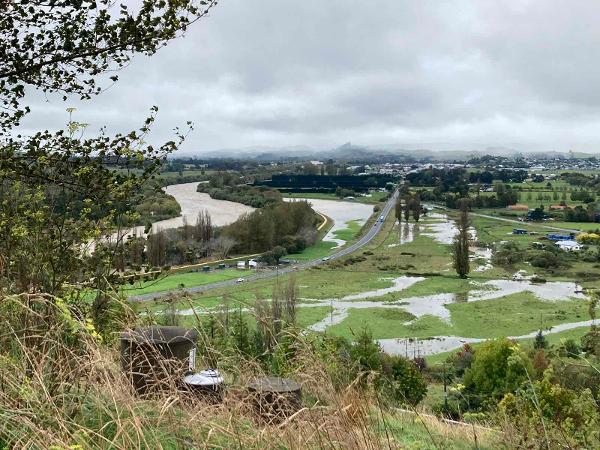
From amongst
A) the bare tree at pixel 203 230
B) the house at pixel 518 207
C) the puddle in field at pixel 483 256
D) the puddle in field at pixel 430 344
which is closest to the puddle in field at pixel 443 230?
the puddle in field at pixel 483 256

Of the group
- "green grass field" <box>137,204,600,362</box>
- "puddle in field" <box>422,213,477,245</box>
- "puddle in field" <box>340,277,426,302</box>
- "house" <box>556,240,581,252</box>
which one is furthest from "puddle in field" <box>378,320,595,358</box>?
"puddle in field" <box>422,213,477,245</box>

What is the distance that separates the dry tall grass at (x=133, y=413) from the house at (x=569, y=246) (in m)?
62.9

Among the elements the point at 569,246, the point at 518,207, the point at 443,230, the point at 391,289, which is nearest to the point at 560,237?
the point at 569,246

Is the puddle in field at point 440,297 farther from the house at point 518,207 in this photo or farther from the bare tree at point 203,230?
the house at point 518,207

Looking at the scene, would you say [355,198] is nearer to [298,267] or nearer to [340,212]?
[340,212]

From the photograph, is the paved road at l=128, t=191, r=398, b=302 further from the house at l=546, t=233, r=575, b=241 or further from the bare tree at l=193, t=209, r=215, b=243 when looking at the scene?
the house at l=546, t=233, r=575, b=241

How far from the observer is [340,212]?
101 meters

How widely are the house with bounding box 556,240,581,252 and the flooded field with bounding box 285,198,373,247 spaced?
24.8m

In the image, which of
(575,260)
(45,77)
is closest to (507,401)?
(45,77)

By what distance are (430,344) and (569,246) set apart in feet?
128

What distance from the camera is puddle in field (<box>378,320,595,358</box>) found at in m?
29.3

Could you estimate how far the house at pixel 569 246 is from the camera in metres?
60.1

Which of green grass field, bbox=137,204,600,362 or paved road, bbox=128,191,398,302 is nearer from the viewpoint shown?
green grass field, bbox=137,204,600,362

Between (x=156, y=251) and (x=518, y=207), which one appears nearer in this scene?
(x=156, y=251)
